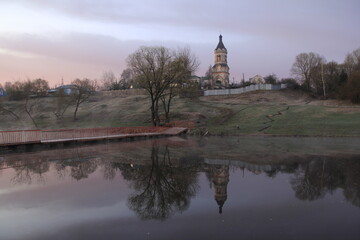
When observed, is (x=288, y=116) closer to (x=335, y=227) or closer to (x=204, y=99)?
(x=204, y=99)

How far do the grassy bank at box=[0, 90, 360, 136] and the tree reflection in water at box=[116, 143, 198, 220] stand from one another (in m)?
24.6

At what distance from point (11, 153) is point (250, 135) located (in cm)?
2578

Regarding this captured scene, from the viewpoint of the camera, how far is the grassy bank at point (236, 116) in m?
40.3

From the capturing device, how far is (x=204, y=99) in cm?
8181

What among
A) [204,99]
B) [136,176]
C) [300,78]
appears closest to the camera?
[136,176]

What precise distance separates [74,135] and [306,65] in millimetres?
83158

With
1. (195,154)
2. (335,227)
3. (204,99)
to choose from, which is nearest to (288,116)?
(195,154)

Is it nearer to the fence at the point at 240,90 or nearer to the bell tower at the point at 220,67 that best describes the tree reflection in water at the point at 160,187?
the fence at the point at 240,90

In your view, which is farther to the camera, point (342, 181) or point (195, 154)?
point (195, 154)

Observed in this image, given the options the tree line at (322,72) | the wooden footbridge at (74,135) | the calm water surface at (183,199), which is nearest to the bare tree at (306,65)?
the tree line at (322,72)

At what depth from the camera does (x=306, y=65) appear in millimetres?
98125

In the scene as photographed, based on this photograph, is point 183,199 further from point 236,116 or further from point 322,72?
point 322,72

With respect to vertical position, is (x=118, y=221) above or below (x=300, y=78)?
below

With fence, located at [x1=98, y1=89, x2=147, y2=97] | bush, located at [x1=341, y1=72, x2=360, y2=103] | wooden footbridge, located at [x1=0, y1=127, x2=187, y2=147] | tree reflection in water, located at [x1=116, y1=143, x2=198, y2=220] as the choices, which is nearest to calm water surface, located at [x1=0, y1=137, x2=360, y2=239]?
tree reflection in water, located at [x1=116, y1=143, x2=198, y2=220]
